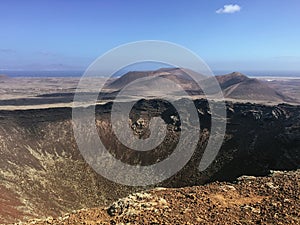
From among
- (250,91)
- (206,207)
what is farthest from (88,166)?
(250,91)

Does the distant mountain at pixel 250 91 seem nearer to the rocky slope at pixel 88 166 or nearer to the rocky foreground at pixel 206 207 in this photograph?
the rocky slope at pixel 88 166

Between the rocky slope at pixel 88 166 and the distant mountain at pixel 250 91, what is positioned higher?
the distant mountain at pixel 250 91

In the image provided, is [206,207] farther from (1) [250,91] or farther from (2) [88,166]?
(1) [250,91]

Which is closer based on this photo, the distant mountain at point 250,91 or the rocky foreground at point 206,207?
the rocky foreground at point 206,207

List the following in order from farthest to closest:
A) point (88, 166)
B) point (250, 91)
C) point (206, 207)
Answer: point (250, 91) < point (88, 166) < point (206, 207)

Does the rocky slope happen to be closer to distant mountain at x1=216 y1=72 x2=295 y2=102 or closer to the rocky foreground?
the rocky foreground

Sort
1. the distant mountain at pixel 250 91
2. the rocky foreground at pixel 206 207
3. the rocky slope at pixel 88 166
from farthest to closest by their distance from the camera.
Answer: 1. the distant mountain at pixel 250 91
2. the rocky slope at pixel 88 166
3. the rocky foreground at pixel 206 207

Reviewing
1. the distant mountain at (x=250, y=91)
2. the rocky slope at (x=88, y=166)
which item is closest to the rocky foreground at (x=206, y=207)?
the rocky slope at (x=88, y=166)
